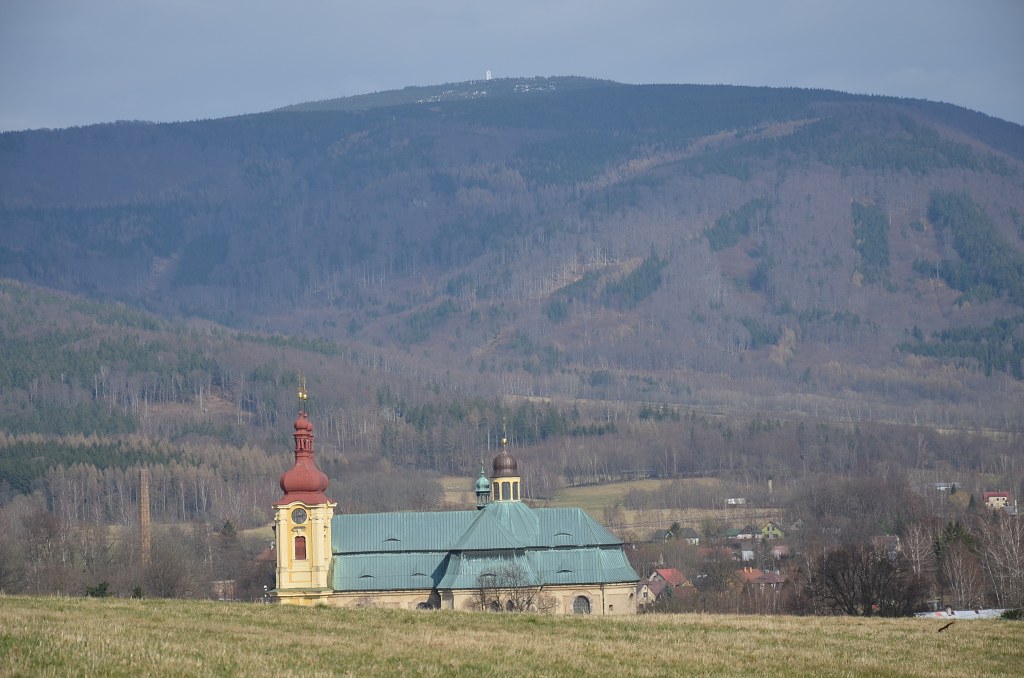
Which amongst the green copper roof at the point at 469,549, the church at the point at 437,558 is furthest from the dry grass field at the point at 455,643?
the green copper roof at the point at 469,549

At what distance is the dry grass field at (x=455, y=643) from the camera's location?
43.9 metres

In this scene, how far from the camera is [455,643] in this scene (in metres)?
51.0

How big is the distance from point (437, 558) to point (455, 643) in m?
57.6

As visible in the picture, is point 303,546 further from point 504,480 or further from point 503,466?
point 503,466

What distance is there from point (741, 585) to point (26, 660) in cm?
10159

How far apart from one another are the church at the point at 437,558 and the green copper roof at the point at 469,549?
2.5 inches

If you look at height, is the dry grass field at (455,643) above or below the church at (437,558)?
below

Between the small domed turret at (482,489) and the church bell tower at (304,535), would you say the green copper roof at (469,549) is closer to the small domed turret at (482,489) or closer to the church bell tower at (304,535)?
the church bell tower at (304,535)

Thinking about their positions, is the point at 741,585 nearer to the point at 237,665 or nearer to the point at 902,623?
the point at 902,623

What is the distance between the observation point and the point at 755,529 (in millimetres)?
187125

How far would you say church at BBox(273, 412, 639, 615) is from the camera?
344 feet

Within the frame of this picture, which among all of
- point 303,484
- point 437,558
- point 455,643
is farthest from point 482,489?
point 455,643

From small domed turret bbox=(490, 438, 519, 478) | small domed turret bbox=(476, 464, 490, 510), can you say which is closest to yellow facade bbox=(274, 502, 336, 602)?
small domed turret bbox=(490, 438, 519, 478)

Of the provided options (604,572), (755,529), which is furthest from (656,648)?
(755,529)
